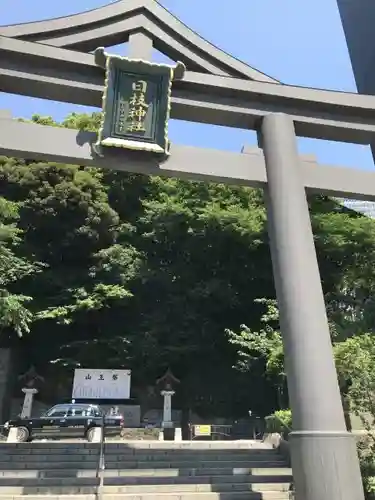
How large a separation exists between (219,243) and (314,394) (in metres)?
16.7

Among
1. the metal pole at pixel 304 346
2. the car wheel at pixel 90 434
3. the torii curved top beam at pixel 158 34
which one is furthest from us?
the car wheel at pixel 90 434

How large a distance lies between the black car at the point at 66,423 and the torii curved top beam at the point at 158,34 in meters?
10.1

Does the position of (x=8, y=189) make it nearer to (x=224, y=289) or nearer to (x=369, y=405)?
(x=224, y=289)

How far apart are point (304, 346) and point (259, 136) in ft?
13.3

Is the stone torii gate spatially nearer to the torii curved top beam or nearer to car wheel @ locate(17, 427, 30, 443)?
the torii curved top beam

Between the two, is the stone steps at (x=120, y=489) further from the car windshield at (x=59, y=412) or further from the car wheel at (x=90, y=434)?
the car windshield at (x=59, y=412)

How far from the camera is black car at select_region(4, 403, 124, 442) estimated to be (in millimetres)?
14195

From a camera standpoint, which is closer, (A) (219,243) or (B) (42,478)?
(B) (42,478)

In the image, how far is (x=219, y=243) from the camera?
23.0 metres

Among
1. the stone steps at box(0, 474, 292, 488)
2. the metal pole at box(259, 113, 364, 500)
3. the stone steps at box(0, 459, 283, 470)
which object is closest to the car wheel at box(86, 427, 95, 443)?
the stone steps at box(0, 459, 283, 470)

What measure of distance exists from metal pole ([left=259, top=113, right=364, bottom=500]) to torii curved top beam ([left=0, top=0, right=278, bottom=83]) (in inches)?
61.8

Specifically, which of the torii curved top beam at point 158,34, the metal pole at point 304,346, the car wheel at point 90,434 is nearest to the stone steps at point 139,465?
the metal pole at point 304,346

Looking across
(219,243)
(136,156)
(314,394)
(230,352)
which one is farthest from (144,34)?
(230,352)

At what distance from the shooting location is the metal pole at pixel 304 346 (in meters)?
6.07
